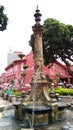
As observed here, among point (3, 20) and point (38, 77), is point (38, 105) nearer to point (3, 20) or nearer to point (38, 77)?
point (38, 77)

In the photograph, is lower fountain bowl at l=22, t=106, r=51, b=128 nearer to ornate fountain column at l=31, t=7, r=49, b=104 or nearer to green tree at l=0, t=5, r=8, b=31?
ornate fountain column at l=31, t=7, r=49, b=104

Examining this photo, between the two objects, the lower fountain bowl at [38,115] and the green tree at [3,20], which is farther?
the green tree at [3,20]

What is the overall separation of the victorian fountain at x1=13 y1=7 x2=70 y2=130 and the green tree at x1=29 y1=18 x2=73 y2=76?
1778 cm

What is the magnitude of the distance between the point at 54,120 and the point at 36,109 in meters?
1.38

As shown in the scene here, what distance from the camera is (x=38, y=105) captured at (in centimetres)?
1331

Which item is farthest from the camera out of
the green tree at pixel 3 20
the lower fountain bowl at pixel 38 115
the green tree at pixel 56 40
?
the green tree at pixel 56 40

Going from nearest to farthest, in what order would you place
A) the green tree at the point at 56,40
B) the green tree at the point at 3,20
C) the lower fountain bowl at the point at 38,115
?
the lower fountain bowl at the point at 38,115
the green tree at the point at 3,20
the green tree at the point at 56,40

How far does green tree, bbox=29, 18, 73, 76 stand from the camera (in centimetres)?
3275

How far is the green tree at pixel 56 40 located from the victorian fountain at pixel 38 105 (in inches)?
700

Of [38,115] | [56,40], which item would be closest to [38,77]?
[38,115]

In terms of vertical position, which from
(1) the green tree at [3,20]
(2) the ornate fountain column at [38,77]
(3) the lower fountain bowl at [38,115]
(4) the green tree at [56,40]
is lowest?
(3) the lower fountain bowl at [38,115]

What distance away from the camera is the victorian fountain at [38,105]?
12017mm

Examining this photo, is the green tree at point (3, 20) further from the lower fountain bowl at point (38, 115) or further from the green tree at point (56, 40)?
the green tree at point (56, 40)

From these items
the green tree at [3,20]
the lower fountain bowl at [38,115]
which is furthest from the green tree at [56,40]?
the lower fountain bowl at [38,115]
